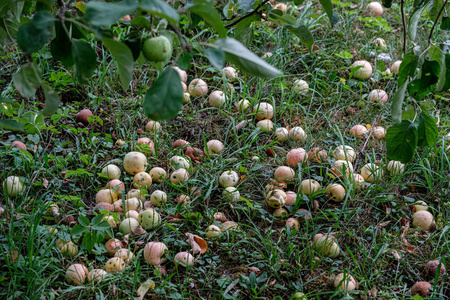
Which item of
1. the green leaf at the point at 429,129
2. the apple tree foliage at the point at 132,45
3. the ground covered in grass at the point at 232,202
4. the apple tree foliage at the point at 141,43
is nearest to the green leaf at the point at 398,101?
the apple tree foliage at the point at 141,43

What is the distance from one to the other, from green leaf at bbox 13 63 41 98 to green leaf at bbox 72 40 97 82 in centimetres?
11

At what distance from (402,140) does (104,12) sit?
1.39 meters

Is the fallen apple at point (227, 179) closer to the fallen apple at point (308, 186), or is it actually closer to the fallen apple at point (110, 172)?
the fallen apple at point (308, 186)

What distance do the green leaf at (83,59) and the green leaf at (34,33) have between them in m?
0.08

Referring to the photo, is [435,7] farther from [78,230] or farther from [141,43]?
[78,230]

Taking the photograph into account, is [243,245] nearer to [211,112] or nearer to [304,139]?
[304,139]

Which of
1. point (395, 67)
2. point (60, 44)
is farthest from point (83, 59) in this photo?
point (395, 67)

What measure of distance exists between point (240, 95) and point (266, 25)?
0.92 meters

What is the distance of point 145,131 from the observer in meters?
2.72

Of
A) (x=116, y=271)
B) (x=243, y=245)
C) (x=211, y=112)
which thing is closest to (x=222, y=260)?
(x=243, y=245)

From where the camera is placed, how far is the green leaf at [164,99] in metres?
0.91

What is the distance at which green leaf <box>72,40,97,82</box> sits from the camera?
1.00 metres

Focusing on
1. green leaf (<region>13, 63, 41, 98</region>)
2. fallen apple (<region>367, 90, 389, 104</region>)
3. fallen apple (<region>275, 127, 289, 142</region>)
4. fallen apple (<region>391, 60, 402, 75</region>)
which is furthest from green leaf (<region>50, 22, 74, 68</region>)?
fallen apple (<region>391, 60, 402, 75</region>)

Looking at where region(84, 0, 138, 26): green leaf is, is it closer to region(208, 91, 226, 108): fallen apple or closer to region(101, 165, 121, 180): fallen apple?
region(101, 165, 121, 180): fallen apple
